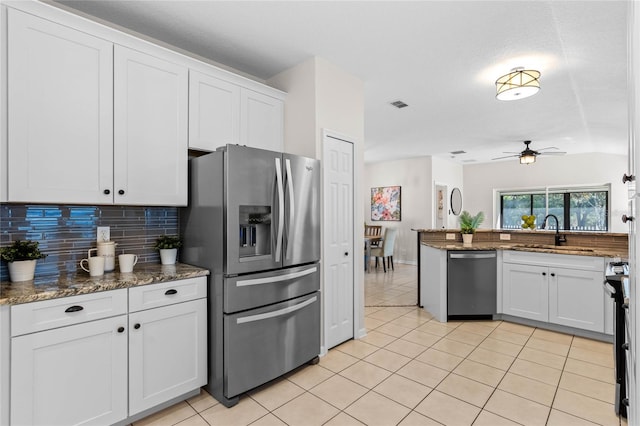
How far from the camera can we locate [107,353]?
1.81 m

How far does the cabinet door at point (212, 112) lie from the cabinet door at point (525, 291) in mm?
3368

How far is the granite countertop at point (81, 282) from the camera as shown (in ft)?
5.26

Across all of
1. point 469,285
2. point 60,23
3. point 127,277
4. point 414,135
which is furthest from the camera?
point 414,135

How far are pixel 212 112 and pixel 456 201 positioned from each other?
7.72 metres

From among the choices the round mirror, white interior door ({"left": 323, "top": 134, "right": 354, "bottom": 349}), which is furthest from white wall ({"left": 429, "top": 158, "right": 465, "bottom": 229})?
white interior door ({"left": 323, "top": 134, "right": 354, "bottom": 349})

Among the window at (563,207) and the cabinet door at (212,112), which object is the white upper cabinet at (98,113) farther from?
the window at (563,207)

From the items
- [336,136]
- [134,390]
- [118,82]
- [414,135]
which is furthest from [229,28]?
[414,135]

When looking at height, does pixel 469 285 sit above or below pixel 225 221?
below

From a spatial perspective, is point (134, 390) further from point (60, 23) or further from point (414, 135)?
point (414, 135)

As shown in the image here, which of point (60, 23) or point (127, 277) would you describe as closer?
point (60, 23)

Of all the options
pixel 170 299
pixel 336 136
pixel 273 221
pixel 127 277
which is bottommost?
pixel 170 299

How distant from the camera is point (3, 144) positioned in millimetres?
1690

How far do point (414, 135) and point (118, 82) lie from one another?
474cm

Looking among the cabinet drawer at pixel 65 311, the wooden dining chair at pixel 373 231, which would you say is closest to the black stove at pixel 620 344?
the cabinet drawer at pixel 65 311
